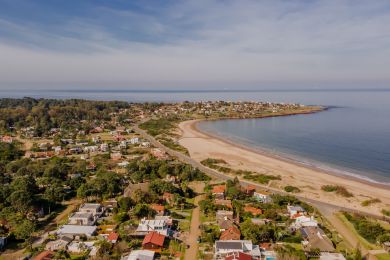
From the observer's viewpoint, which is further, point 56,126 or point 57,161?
point 56,126

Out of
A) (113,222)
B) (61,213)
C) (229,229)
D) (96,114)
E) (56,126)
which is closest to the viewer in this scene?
(229,229)

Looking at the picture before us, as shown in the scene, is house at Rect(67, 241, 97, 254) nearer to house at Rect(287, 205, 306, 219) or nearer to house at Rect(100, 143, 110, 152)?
house at Rect(287, 205, 306, 219)

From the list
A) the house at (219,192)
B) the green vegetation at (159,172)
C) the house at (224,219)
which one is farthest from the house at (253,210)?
the green vegetation at (159,172)

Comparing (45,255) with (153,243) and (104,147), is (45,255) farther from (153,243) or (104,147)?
(104,147)

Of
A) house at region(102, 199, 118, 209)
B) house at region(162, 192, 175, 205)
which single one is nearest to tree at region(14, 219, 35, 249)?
house at region(102, 199, 118, 209)

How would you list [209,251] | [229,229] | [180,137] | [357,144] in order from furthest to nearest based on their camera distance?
[180,137], [357,144], [229,229], [209,251]

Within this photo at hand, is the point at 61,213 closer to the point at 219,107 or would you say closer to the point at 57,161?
the point at 57,161

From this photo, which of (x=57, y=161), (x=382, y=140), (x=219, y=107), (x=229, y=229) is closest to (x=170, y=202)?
(x=229, y=229)
